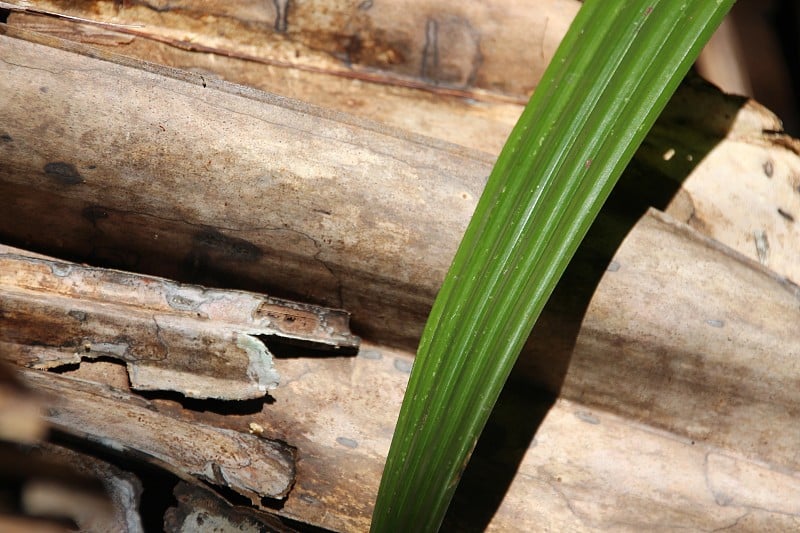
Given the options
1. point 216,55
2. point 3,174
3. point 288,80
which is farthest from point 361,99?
point 3,174

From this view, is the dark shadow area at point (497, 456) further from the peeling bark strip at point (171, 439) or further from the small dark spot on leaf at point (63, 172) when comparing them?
the small dark spot on leaf at point (63, 172)

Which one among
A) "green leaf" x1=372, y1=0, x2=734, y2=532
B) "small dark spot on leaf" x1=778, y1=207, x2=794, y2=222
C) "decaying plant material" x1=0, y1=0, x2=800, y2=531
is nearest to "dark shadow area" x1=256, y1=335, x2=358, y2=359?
"decaying plant material" x1=0, y1=0, x2=800, y2=531

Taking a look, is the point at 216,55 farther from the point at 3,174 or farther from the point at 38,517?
the point at 38,517

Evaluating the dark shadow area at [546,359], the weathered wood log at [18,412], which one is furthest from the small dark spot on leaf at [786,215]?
the weathered wood log at [18,412]

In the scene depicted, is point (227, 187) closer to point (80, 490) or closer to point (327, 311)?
point (327, 311)

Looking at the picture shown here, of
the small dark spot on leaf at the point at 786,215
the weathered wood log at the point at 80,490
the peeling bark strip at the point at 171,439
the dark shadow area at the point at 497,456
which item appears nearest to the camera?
the weathered wood log at the point at 80,490
